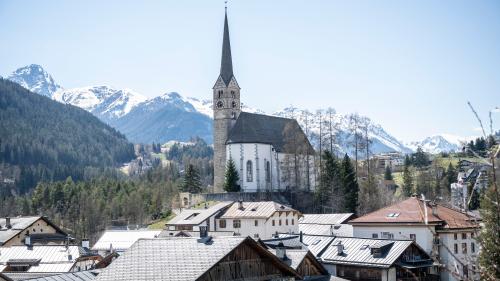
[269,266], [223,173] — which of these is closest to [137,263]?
[269,266]

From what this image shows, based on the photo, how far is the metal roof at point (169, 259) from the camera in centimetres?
2707

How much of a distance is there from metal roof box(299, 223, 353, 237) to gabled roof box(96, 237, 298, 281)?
35.5 m

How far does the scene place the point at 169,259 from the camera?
1108 inches

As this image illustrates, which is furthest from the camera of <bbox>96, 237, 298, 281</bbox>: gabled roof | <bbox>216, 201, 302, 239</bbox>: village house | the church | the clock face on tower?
the clock face on tower

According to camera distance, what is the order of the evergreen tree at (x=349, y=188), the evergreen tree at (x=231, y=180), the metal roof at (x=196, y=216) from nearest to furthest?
the metal roof at (x=196, y=216), the evergreen tree at (x=349, y=188), the evergreen tree at (x=231, y=180)

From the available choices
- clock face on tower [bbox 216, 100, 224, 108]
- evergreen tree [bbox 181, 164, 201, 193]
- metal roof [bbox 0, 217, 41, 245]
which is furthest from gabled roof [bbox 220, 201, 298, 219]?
clock face on tower [bbox 216, 100, 224, 108]

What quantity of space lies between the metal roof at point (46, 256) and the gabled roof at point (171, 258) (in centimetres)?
2562

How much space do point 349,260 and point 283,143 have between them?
5565 centimetres

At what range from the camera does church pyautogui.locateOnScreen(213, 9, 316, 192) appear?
96.7 meters

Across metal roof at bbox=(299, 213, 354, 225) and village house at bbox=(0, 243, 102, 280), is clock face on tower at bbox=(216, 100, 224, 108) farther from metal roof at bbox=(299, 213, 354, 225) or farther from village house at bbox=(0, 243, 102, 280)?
village house at bbox=(0, 243, 102, 280)

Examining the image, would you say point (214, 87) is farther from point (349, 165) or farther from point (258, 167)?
point (349, 165)

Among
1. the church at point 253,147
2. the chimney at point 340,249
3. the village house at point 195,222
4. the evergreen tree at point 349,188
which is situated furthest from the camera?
the church at point 253,147

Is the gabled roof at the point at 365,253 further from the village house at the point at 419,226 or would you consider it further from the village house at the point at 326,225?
the village house at the point at 326,225

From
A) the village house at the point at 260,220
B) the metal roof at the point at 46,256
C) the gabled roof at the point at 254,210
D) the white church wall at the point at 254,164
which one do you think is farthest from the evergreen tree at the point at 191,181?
the metal roof at the point at 46,256
